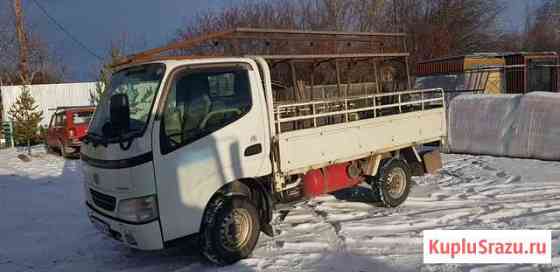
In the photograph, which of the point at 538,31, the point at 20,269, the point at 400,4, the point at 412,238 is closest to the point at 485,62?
the point at 400,4

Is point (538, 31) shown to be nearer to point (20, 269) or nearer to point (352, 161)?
point (352, 161)

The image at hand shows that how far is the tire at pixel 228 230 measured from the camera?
457cm

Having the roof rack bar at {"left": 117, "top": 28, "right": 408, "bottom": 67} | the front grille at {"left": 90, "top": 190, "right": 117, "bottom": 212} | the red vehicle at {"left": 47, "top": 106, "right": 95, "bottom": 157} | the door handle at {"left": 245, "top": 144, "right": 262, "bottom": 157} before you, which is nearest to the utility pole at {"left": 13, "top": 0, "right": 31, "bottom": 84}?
the red vehicle at {"left": 47, "top": 106, "right": 95, "bottom": 157}

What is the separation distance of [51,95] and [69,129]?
10.2 meters

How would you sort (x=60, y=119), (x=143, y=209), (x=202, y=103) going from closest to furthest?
(x=143, y=209) < (x=202, y=103) < (x=60, y=119)

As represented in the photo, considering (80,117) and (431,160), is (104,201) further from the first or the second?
(80,117)

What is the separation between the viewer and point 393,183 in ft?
22.6

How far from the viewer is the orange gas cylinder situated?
5641 millimetres

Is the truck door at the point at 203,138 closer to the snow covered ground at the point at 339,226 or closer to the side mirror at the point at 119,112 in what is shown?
the side mirror at the point at 119,112

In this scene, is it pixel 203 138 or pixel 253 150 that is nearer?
pixel 203 138

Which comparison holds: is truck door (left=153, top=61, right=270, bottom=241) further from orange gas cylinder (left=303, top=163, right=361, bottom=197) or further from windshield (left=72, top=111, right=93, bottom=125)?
windshield (left=72, top=111, right=93, bottom=125)

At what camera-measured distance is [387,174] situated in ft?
22.0

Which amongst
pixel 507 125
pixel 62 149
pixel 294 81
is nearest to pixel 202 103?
pixel 294 81

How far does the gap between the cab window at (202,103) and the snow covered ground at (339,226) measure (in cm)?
156
